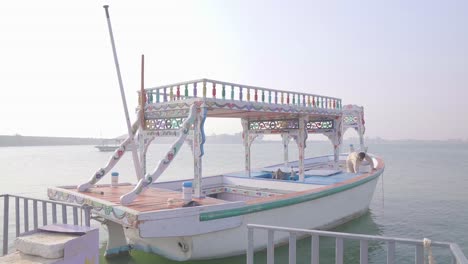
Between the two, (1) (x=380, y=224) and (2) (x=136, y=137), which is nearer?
(2) (x=136, y=137)

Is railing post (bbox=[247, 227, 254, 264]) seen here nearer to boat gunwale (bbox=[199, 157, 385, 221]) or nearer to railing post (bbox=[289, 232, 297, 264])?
railing post (bbox=[289, 232, 297, 264])

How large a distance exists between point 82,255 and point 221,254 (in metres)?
4.63

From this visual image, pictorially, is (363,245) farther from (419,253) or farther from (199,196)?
(199,196)

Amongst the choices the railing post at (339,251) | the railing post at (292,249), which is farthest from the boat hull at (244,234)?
the railing post at (339,251)

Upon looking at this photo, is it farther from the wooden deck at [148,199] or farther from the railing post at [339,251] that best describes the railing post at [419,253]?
the wooden deck at [148,199]

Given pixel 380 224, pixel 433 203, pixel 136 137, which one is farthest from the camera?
pixel 433 203

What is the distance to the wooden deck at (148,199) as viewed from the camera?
6941mm

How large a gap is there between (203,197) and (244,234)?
4.19 ft

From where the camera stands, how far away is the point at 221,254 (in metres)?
7.80

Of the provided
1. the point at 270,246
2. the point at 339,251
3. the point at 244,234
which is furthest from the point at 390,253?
the point at 244,234

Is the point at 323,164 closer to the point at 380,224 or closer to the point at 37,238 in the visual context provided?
the point at 380,224

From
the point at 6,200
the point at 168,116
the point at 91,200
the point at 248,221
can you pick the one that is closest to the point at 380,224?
the point at 248,221

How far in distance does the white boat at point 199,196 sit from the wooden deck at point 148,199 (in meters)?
0.02

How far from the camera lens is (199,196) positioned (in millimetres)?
8297
